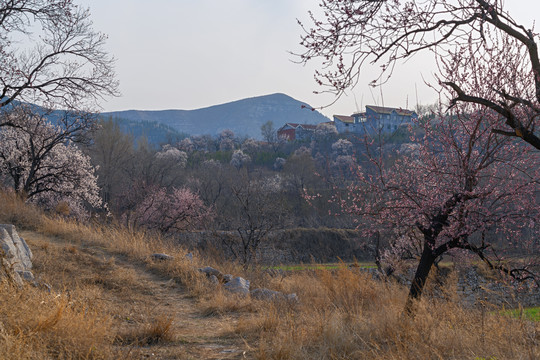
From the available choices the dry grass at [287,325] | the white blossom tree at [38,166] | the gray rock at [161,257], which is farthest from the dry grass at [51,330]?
the white blossom tree at [38,166]

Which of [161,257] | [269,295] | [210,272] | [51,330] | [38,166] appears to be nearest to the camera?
[51,330]

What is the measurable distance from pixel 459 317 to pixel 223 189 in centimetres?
4399

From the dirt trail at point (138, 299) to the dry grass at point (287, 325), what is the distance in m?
0.04

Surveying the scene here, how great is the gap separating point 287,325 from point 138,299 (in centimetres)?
310

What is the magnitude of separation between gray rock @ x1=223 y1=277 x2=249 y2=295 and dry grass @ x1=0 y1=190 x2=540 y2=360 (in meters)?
0.25

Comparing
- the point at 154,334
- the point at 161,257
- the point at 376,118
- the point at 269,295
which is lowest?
the point at 269,295

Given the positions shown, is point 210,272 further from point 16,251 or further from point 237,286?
point 16,251

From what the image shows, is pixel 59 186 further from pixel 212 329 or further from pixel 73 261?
pixel 212 329

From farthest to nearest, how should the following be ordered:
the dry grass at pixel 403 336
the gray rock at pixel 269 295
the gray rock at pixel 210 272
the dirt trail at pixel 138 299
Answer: the gray rock at pixel 210 272, the gray rock at pixel 269 295, the dirt trail at pixel 138 299, the dry grass at pixel 403 336

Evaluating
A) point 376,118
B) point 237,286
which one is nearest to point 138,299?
point 237,286

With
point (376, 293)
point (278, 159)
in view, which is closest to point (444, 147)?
point (376, 293)

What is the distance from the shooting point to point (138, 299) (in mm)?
7340

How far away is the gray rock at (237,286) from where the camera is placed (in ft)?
27.4

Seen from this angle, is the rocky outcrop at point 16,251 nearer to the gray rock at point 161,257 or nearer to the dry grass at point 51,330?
the dry grass at point 51,330
